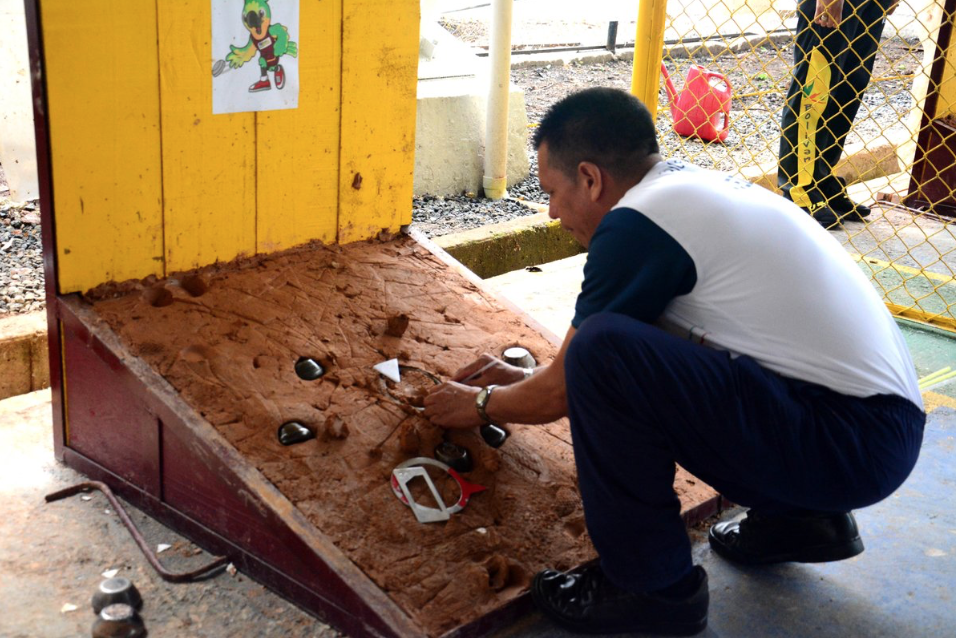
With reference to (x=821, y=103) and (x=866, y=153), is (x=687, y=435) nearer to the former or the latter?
(x=821, y=103)

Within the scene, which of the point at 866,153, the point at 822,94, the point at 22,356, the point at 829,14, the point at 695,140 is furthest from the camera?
the point at 695,140

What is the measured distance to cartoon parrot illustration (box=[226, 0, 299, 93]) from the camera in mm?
2785

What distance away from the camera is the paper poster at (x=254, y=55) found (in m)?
2.75

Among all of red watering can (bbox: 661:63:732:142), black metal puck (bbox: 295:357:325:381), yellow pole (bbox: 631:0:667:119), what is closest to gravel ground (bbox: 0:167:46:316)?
black metal puck (bbox: 295:357:325:381)

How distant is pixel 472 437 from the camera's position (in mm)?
2574

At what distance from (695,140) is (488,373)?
5.07 metres

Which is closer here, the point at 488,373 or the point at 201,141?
the point at 488,373

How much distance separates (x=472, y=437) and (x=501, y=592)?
19.8 inches

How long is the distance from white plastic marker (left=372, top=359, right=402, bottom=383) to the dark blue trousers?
78 centimetres

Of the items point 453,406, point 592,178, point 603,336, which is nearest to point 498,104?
point 453,406

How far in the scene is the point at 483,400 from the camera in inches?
94.3

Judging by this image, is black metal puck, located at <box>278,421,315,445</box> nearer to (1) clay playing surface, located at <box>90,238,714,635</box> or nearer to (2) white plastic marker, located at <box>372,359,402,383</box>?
(1) clay playing surface, located at <box>90,238,714,635</box>

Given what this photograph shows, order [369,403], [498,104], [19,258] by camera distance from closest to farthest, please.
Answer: [369,403], [19,258], [498,104]

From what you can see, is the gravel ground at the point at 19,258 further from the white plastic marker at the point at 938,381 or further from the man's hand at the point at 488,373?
the white plastic marker at the point at 938,381
